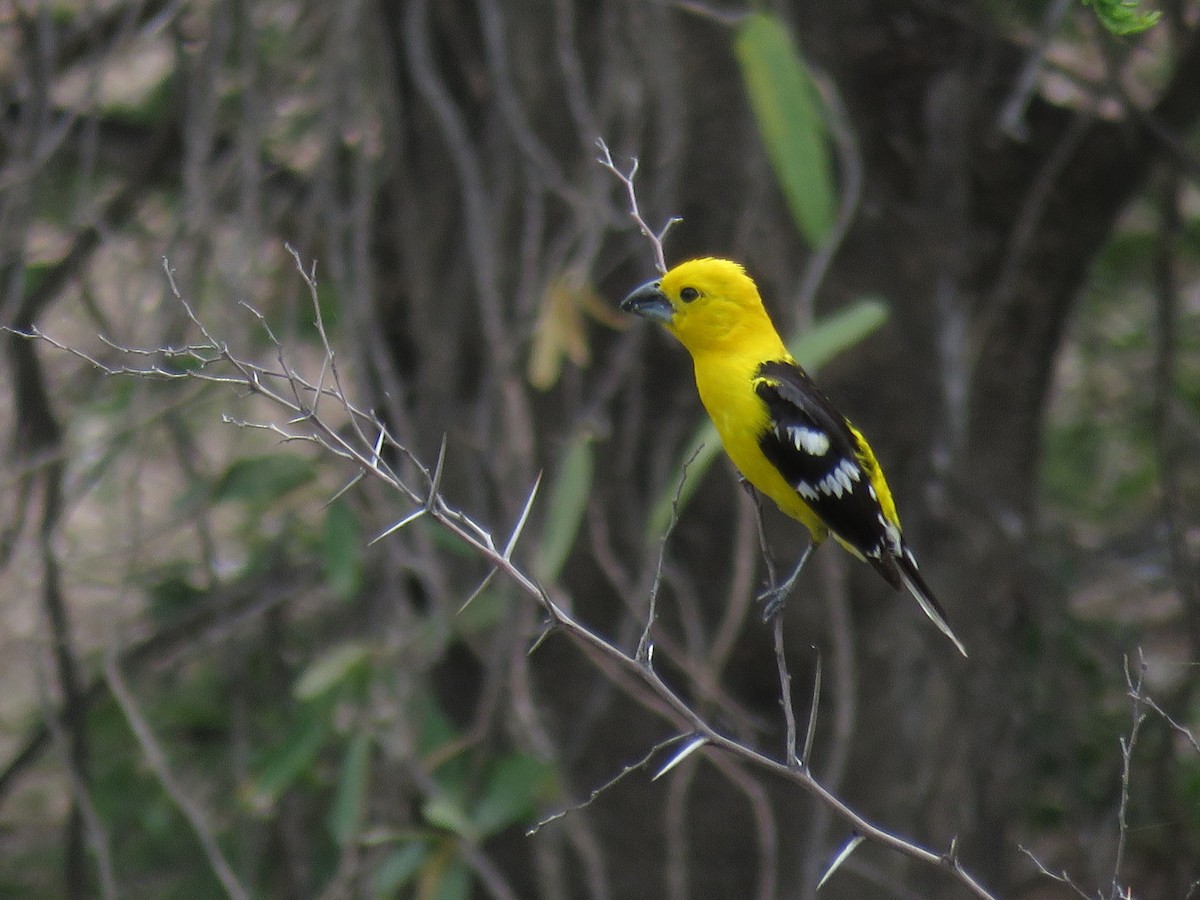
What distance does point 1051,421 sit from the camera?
6.05 meters

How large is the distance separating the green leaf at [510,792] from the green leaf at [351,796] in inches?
10.6

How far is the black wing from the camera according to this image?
109 inches

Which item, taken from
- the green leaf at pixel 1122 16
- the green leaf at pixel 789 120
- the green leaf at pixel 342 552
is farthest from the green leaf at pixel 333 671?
the green leaf at pixel 1122 16

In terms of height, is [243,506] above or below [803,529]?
below

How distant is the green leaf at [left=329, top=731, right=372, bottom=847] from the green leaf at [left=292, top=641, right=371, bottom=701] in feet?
0.56

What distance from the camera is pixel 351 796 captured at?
11.2 feet

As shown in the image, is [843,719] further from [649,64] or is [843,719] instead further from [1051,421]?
[1051,421]

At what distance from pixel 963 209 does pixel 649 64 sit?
1.00m

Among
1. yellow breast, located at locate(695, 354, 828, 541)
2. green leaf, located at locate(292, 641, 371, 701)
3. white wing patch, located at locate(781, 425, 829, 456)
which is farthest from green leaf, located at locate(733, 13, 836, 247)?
green leaf, located at locate(292, 641, 371, 701)

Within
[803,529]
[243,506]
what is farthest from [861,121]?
[243,506]

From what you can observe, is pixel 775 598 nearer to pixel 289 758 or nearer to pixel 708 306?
pixel 708 306

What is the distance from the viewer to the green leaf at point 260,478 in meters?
3.67

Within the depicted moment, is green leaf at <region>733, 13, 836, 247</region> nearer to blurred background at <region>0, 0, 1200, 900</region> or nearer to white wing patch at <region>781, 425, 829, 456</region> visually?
blurred background at <region>0, 0, 1200, 900</region>

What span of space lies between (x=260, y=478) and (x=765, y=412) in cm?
147
